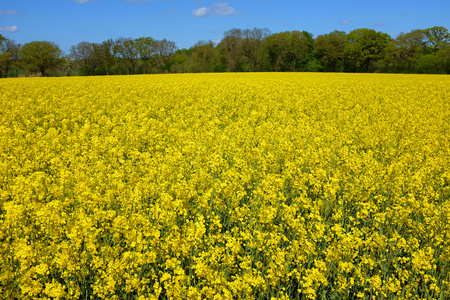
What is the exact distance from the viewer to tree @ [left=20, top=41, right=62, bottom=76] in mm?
74562

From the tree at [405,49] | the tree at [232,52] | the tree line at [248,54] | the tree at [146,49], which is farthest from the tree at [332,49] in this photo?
the tree at [146,49]

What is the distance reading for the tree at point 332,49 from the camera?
89438 millimetres

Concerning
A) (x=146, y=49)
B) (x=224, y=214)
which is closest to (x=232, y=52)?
(x=146, y=49)

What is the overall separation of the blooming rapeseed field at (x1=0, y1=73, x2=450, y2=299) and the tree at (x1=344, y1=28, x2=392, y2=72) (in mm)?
79737

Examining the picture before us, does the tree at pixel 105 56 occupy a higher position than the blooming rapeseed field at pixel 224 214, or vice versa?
the tree at pixel 105 56

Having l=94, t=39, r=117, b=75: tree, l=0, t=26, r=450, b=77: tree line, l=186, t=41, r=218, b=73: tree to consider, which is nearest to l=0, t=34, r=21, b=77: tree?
l=0, t=26, r=450, b=77: tree line

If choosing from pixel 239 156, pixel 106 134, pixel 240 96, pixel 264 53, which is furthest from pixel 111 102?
pixel 264 53

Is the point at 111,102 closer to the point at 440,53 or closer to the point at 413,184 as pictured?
the point at 413,184

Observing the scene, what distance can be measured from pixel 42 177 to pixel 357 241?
5886 mm

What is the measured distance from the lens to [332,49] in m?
89.6

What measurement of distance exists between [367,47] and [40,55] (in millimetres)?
88171

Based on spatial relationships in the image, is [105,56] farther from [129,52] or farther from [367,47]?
[367,47]

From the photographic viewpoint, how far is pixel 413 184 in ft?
20.4

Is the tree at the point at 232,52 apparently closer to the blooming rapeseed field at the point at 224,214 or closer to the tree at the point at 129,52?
the tree at the point at 129,52
